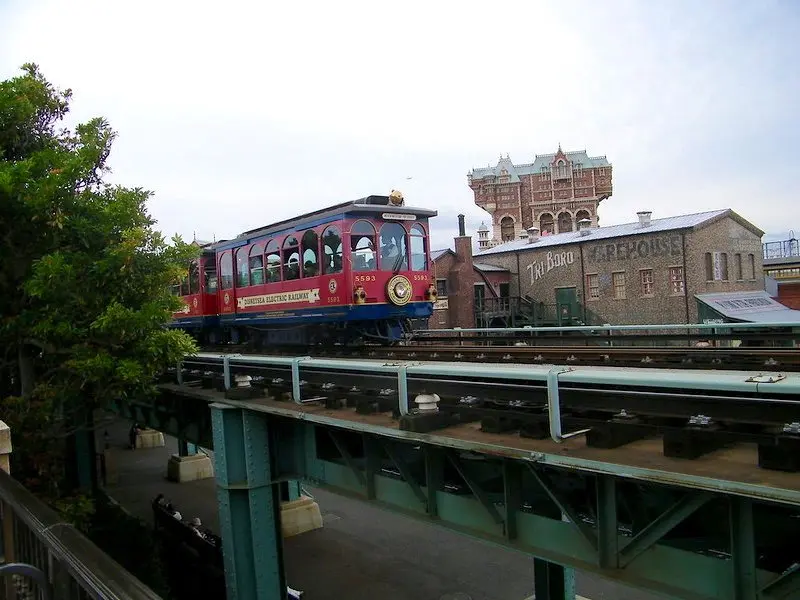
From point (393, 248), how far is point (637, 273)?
790 inches

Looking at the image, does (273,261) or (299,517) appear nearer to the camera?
(273,261)

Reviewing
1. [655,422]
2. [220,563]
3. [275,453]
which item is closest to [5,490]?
[655,422]

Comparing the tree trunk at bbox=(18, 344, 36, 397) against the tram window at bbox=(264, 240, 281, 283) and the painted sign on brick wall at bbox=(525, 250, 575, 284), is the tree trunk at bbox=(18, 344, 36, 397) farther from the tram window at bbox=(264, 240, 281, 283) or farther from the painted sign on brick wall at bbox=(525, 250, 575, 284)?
the painted sign on brick wall at bbox=(525, 250, 575, 284)

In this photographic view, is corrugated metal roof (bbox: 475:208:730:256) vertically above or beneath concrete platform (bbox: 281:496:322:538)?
above

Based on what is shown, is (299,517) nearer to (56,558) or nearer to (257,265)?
(257,265)

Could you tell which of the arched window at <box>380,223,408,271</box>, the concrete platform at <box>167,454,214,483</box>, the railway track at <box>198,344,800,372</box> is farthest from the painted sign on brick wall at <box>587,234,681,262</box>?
the concrete platform at <box>167,454,214,483</box>

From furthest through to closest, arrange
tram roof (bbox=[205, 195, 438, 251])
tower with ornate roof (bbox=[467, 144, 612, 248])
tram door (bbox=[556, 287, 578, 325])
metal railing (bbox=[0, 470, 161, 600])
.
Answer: tower with ornate roof (bbox=[467, 144, 612, 248]) < tram door (bbox=[556, 287, 578, 325]) < tram roof (bbox=[205, 195, 438, 251]) < metal railing (bbox=[0, 470, 161, 600])

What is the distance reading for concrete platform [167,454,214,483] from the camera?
22.9 metres

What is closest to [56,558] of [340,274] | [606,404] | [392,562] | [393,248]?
[606,404]

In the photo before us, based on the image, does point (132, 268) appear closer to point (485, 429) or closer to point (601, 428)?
point (485, 429)

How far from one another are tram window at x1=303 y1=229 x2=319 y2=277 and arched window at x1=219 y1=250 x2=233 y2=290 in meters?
3.60

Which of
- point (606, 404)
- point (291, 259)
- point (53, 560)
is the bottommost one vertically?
point (606, 404)

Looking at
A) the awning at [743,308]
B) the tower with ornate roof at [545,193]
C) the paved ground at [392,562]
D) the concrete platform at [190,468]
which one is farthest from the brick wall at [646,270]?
the tower with ornate roof at [545,193]

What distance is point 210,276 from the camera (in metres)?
17.9
